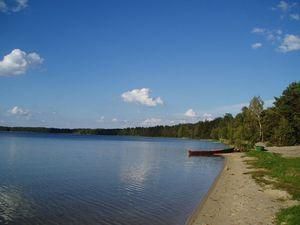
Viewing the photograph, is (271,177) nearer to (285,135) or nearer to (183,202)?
(183,202)

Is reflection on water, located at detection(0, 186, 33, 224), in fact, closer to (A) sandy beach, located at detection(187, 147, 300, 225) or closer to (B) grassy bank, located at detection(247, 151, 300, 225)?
(A) sandy beach, located at detection(187, 147, 300, 225)

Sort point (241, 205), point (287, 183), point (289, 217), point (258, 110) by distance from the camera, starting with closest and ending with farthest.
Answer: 1. point (289, 217)
2. point (241, 205)
3. point (287, 183)
4. point (258, 110)

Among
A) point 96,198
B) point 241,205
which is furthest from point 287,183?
point 96,198

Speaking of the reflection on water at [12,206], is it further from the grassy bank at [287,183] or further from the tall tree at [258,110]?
the tall tree at [258,110]

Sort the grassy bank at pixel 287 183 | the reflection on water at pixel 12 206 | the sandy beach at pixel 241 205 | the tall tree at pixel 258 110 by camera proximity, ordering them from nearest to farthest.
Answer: the grassy bank at pixel 287 183, the sandy beach at pixel 241 205, the reflection on water at pixel 12 206, the tall tree at pixel 258 110

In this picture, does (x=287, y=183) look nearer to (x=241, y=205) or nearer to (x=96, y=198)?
(x=241, y=205)

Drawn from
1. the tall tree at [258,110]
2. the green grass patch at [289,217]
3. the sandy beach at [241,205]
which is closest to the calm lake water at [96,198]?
the sandy beach at [241,205]

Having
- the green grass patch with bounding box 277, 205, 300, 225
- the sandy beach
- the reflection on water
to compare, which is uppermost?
the green grass patch with bounding box 277, 205, 300, 225

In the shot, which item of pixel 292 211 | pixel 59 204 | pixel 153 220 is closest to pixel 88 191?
pixel 59 204

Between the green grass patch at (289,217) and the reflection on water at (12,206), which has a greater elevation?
the green grass patch at (289,217)

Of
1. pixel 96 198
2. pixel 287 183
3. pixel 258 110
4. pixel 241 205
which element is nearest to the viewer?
pixel 241 205

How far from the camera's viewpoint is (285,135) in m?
91.6

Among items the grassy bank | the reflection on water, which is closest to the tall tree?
the grassy bank

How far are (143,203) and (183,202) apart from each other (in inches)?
116
